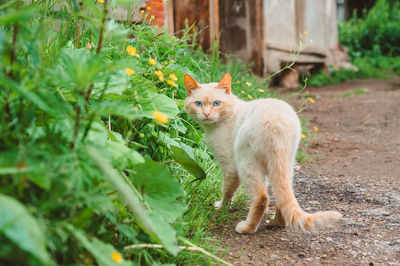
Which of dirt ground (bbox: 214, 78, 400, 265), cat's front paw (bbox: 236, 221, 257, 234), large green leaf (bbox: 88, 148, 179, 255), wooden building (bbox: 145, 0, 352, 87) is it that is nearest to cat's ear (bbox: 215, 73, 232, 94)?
dirt ground (bbox: 214, 78, 400, 265)

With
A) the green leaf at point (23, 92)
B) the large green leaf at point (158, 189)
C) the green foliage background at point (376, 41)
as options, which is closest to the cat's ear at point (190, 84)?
the large green leaf at point (158, 189)

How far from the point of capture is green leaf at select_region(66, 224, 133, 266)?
117 centimetres

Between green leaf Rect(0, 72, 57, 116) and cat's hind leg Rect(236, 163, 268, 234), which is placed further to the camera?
cat's hind leg Rect(236, 163, 268, 234)

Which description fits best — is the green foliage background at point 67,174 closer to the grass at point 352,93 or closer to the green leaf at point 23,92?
the green leaf at point 23,92

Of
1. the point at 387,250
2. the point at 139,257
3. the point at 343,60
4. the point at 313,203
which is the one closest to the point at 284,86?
the point at 343,60

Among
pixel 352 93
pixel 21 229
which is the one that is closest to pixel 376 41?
pixel 352 93


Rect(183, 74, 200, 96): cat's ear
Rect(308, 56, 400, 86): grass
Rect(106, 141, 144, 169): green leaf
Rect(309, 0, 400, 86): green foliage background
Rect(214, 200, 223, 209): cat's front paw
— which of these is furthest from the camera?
Rect(309, 0, 400, 86): green foliage background

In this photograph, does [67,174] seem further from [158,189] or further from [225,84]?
[225,84]

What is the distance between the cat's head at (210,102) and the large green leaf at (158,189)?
2.96 ft

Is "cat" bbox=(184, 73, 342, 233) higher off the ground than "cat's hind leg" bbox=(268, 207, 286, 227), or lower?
higher

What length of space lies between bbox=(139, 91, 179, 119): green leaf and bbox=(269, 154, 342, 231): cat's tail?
61 centimetres

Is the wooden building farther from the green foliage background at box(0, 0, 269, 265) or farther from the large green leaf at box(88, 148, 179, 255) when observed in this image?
the large green leaf at box(88, 148, 179, 255)

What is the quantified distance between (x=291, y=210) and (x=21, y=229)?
1166mm

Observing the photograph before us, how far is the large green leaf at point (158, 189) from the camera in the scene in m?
1.60
